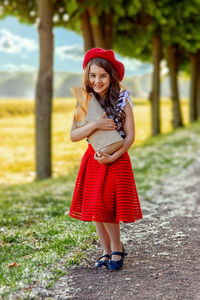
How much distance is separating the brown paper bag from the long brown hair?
0.31ft

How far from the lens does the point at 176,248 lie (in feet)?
15.2

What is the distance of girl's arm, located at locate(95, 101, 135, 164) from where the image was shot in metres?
3.85

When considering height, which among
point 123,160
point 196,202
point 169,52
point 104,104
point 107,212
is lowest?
point 196,202

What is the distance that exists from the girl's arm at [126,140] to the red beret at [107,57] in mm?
353

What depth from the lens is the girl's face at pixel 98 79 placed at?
3.94 meters

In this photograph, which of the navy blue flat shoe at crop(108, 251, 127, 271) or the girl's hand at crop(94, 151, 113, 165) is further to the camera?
the navy blue flat shoe at crop(108, 251, 127, 271)

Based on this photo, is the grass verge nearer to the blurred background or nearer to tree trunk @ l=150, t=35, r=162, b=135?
the blurred background

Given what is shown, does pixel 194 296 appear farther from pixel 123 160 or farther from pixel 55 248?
pixel 55 248

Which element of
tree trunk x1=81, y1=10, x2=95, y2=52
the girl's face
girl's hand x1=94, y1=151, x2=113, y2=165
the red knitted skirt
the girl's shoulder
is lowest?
the red knitted skirt

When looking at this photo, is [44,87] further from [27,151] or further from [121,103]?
[27,151]

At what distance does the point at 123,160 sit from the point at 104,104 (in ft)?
2.07

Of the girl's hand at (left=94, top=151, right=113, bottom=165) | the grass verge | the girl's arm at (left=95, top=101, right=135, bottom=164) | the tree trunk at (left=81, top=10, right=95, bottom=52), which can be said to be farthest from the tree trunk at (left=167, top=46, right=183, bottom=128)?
the girl's hand at (left=94, top=151, right=113, bottom=165)

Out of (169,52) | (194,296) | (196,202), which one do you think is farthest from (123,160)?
(169,52)

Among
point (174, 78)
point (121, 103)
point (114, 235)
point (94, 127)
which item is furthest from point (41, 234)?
point (174, 78)
